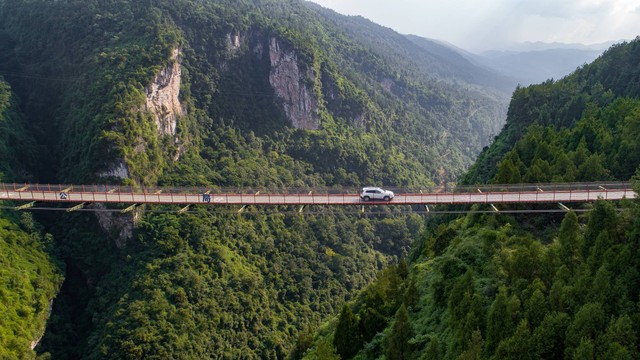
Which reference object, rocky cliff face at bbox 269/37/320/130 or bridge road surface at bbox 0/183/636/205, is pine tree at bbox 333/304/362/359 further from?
rocky cliff face at bbox 269/37/320/130

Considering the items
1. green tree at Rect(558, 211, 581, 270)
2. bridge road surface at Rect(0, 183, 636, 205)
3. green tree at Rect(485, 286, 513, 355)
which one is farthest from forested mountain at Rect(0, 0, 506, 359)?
green tree at Rect(558, 211, 581, 270)

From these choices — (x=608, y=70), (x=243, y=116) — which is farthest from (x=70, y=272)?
(x=608, y=70)

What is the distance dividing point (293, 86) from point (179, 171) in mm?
49833

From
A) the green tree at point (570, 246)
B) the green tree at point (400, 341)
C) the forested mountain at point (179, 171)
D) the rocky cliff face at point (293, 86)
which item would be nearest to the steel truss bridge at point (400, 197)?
the forested mountain at point (179, 171)

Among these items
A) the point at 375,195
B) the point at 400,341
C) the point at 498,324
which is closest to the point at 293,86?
the point at 375,195

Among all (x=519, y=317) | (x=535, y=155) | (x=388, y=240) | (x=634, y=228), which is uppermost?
(x=535, y=155)

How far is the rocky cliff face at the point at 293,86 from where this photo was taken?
13125 centimetres

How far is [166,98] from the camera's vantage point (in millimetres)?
96875

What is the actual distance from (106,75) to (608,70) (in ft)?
291

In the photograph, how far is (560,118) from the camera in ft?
243

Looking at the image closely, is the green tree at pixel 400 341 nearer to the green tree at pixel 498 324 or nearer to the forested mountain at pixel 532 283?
the forested mountain at pixel 532 283

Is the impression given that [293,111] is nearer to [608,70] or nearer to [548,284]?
[608,70]

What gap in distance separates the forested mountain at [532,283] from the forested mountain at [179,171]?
413 inches

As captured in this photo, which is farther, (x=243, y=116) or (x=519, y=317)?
(x=243, y=116)
